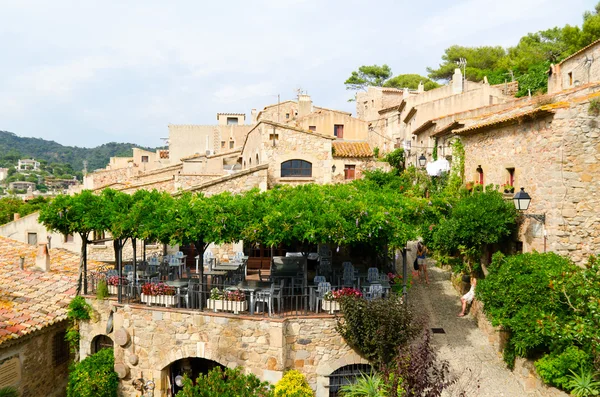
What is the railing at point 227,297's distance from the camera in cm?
1126

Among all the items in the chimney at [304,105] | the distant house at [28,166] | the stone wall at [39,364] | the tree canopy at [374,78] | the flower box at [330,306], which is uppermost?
the tree canopy at [374,78]

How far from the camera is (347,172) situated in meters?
23.6

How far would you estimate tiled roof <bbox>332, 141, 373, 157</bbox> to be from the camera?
23.4m

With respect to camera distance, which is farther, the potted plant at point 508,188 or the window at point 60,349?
the window at point 60,349

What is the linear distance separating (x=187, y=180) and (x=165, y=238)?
11.9m

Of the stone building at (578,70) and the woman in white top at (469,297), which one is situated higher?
the stone building at (578,70)

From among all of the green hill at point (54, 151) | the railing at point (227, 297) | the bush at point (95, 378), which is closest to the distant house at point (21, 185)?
the green hill at point (54, 151)

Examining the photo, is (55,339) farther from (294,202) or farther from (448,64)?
(448,64)

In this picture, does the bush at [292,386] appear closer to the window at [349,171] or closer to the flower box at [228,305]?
the flower box at [228,305]

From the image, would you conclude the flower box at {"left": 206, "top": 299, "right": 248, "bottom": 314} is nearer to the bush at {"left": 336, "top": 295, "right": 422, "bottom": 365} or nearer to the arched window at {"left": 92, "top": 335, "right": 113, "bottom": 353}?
the bush at {"left": 336, "top": 295, "right": 422, "bottom": 365}

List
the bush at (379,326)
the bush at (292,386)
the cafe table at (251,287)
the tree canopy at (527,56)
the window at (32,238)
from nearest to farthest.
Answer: the bush at (379,326)
the bush at (292,386)
the cafe table at (251,287)
the window at (32,238)
the tree canopy at (527,56)

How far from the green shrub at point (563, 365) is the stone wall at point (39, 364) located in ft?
44.8

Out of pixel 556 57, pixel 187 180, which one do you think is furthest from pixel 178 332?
pixel 556 57

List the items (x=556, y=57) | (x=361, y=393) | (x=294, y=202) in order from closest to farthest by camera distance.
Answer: (x=361, y=393), (x=294, y=202), (x=556, y=57)
